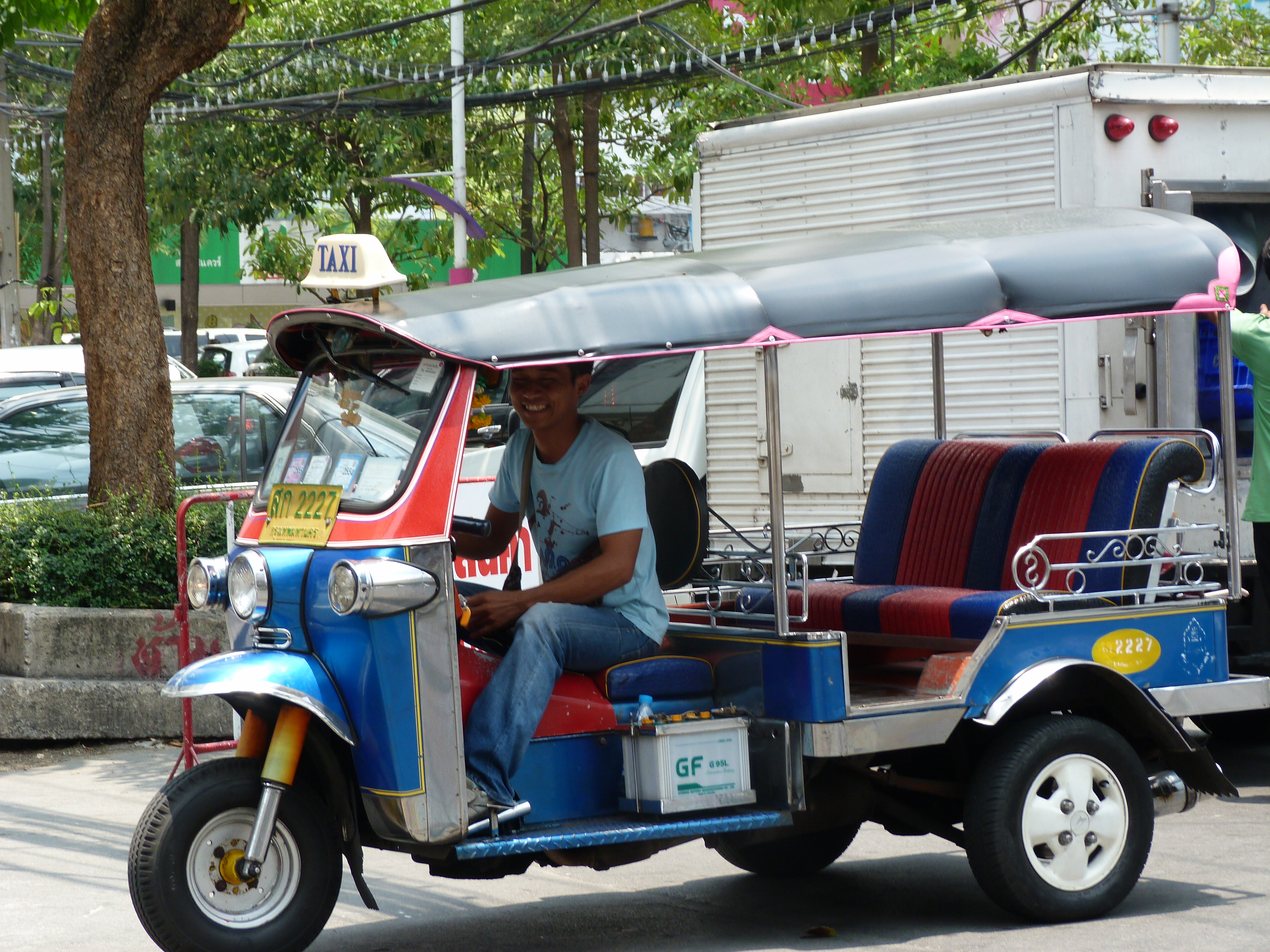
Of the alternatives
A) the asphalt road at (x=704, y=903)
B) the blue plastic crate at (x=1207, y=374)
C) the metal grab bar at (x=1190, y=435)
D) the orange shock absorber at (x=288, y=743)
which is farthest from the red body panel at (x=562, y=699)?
the blue plastic crate at (x=1207, y=374)

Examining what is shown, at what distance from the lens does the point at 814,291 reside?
4.98m

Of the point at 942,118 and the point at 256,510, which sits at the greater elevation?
the point at 942,118

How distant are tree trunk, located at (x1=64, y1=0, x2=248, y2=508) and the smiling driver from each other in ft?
14.7

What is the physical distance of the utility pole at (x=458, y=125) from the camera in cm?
1958

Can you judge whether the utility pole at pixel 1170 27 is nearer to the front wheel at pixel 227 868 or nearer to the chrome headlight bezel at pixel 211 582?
the chrome headlight bezel at pixel 211 582

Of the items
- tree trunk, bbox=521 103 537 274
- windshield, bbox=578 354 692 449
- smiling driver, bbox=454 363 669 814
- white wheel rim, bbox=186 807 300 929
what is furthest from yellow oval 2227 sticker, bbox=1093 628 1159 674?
tree trunk, bbox=521 103 537 274

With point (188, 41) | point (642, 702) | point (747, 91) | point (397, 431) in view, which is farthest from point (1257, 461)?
point (747, 91)

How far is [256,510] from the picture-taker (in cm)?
513

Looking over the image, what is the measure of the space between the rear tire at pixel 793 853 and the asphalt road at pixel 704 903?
7cm

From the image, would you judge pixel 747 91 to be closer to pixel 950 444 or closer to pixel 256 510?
pixel 950 444

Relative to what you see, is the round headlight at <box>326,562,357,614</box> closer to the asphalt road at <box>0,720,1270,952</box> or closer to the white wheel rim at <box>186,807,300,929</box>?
the white wheel rim at <box>186,807,300,929</box>

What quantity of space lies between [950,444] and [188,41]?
5037mm

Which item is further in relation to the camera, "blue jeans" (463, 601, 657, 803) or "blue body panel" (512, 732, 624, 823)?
"blue body panel" (512, 732, 624, 823)

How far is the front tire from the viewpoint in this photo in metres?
5.17
